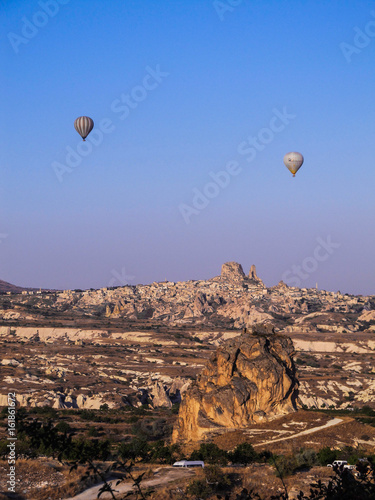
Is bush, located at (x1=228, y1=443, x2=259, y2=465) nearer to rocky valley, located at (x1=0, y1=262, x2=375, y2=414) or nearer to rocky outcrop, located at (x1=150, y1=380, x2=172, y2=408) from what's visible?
rocky valley, located at (x1=0, y1=262, x2=375, y2=414)

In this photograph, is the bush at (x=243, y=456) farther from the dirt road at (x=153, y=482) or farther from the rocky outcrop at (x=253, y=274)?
the rocky outcrop at (x=253, y=274)

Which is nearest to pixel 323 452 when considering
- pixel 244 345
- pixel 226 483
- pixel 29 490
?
pixel 226 483

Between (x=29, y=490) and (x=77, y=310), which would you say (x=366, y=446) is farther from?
(x=77, y=310)

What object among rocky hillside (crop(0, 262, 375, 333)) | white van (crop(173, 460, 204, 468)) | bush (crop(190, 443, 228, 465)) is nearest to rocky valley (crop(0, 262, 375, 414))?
rocky hillside (crop(0, 262, 375, 333))

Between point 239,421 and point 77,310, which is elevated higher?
point 77,310

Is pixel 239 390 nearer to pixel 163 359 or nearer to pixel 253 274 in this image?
pixel 163 359

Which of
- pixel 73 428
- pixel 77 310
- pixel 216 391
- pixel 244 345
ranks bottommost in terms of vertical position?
pixel 73 428

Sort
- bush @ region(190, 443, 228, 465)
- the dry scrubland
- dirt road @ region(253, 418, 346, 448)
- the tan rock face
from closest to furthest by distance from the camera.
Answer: bush @ region(190, 443, 228, 465) → dirt road @ region(253, 418, 346, 448) → the dry scrubland → the tan rock face

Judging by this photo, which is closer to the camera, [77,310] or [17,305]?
[17,305]
